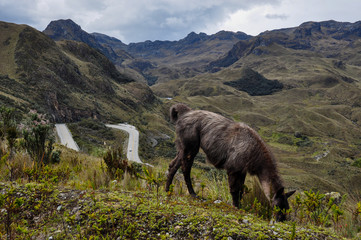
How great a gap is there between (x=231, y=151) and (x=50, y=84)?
8275 cm

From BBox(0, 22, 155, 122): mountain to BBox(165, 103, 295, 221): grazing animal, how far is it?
56658 millimetres

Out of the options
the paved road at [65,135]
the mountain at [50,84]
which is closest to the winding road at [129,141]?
→ the paved road at [65,135]

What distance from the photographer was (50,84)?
72.6m

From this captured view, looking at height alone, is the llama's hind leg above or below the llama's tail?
below

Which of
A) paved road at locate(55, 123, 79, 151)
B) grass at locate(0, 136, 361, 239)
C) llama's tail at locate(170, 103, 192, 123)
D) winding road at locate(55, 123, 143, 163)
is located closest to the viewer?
grass at locate(0, 136, 361, 239)

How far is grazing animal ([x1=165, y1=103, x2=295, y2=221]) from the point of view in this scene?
14.8 ft

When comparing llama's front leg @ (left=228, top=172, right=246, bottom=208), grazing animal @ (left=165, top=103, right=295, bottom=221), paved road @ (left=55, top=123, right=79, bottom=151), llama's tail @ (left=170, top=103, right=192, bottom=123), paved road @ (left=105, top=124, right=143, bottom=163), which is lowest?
paved road @ (left=105, top=124, right=143, bottom=163)

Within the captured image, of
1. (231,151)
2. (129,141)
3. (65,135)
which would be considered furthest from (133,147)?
(231,151)

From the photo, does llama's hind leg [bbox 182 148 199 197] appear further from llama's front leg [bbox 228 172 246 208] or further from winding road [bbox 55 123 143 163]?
winding road [bbox 55 123 143 163]

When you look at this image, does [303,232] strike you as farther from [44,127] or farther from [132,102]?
[132,102]

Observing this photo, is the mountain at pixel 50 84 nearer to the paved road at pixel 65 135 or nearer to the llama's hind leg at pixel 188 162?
the paved road at pixel 65 135

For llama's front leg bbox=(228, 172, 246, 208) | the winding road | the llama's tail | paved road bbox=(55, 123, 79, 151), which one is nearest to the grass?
llama's front leg bbox=(228, 172, 246, 208)

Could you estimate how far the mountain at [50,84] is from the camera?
2527 inches

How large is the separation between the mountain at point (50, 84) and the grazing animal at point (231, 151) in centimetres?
5666
